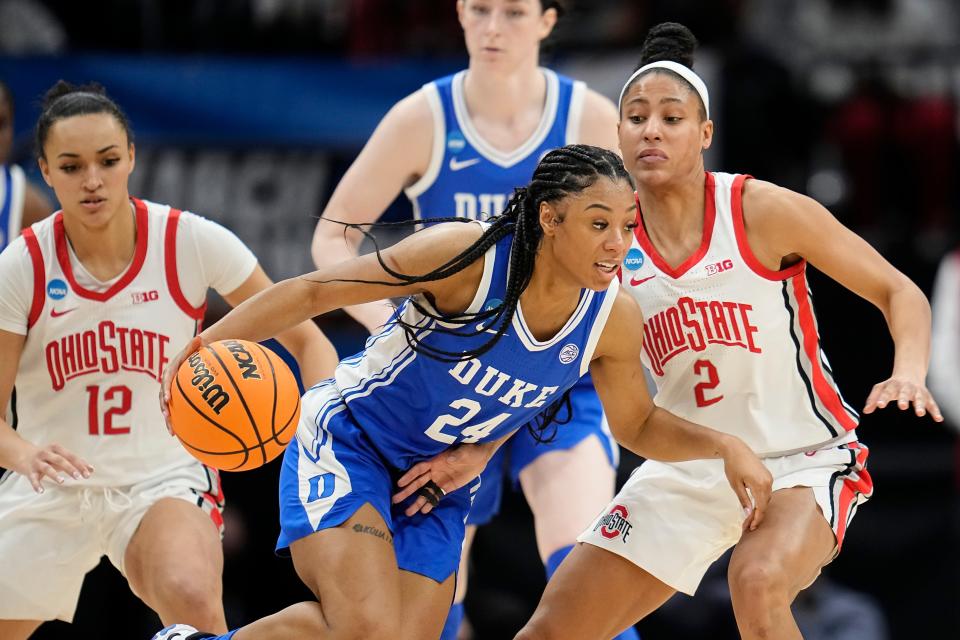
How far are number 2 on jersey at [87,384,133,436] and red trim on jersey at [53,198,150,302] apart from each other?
1.08 ft

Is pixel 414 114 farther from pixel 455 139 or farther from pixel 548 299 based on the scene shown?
pixel 548 299

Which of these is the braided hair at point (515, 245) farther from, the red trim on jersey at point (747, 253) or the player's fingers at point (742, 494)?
the player's fingers at point (742, 494)

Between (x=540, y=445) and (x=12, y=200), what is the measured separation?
2.94m

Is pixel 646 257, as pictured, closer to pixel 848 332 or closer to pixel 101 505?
pixel 101 505

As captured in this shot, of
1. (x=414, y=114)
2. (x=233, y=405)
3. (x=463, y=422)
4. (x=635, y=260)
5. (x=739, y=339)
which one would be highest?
(x=414, y=114)

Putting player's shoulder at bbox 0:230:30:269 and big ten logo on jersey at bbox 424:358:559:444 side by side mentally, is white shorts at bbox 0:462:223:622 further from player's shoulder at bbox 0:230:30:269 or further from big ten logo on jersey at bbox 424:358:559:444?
big ten logo on jersey at bbox 424:358:559:444

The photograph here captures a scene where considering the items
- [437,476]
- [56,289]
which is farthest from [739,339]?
[56,289]

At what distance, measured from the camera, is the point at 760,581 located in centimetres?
449

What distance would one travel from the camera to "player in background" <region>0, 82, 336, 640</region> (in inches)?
206

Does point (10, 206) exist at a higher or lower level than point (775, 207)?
lower

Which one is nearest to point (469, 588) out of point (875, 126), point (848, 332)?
point (848, 332)

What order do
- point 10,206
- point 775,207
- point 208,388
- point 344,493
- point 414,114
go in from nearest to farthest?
point 208,388, point 344,493, point 775,207, point 414,114, point 10,206

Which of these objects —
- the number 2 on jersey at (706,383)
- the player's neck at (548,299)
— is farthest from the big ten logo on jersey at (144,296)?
the number 2 on jersey at (706,383)

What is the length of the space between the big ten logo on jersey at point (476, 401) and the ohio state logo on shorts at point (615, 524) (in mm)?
523
